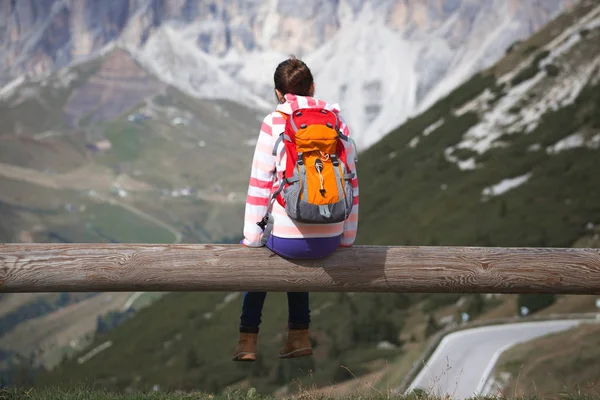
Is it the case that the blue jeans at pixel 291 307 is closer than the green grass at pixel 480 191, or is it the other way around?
the blue jeans at pixel 291 307


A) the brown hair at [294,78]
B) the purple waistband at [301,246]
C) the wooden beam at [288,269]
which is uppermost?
the brown hair at [294,78]

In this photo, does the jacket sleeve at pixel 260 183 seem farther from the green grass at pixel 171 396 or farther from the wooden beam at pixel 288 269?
the green grass at pixel 171 396

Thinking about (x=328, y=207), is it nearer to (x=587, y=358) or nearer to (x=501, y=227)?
(x=587, y=358)

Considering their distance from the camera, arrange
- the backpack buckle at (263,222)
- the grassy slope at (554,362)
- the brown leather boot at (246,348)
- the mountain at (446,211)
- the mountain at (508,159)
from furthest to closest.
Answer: the mountain at (508,159) → the mountain at (446,211) → the grassy slope at (554,362) → the brown leather boot at (246,348) → the backpack buckle at (263,222)

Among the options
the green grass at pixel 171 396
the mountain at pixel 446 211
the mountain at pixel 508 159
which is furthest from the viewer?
the mountain at pixel 508 159

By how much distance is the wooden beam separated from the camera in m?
7.84

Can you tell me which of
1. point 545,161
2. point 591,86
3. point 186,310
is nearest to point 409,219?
point 545,161

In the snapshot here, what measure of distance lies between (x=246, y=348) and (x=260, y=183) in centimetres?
204

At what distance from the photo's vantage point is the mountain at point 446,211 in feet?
299

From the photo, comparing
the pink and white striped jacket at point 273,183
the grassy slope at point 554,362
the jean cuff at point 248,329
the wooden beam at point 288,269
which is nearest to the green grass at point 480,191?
the grassy slope at point 554,362

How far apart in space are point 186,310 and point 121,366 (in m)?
20.2

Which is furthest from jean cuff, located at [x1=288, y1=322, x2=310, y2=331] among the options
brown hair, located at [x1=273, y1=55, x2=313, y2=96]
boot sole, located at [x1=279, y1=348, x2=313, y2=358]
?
brown hair, located at [x1=273, y1=55, x2=313, y2=96]

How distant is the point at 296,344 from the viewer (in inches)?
347

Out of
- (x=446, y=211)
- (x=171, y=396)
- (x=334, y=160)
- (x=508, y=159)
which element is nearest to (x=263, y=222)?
(x=334, y=160)
